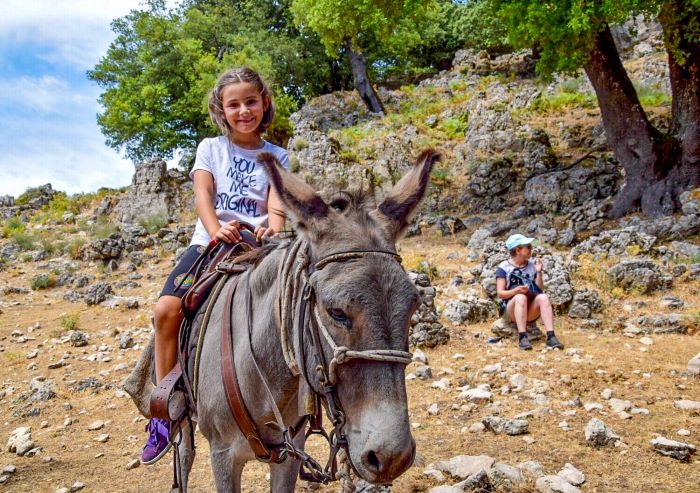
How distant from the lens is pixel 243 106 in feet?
9.63

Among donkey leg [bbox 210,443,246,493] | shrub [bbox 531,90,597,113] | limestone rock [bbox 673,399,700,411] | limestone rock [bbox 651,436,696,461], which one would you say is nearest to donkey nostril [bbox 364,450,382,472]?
donkey leg [bbox 210,443,246,493]

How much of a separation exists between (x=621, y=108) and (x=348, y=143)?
387 inches

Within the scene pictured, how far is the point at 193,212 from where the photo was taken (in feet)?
64.4

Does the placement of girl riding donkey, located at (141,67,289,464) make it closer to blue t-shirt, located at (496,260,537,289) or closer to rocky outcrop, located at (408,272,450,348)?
rocky outcrop, located at (408,272,450,348)

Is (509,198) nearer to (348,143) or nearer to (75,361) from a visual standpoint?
(348,143)

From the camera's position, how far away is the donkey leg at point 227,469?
2373 millimetres

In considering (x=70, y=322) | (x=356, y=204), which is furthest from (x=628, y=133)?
(x=70, y=322)

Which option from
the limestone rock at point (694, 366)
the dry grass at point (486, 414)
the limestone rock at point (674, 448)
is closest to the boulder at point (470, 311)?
the dry grass at point (486, 414)

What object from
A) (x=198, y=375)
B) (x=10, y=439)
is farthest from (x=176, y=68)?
(x=198, y=375)

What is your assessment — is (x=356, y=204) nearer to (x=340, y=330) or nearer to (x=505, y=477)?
(x=340, y=330)

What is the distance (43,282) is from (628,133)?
52.9 feet

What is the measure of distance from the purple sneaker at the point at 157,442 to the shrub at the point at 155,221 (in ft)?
53.7

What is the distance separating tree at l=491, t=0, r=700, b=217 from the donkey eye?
30.0ft

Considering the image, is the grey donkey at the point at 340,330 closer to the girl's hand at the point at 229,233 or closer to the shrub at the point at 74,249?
the girl's hand at the point at 229,233
